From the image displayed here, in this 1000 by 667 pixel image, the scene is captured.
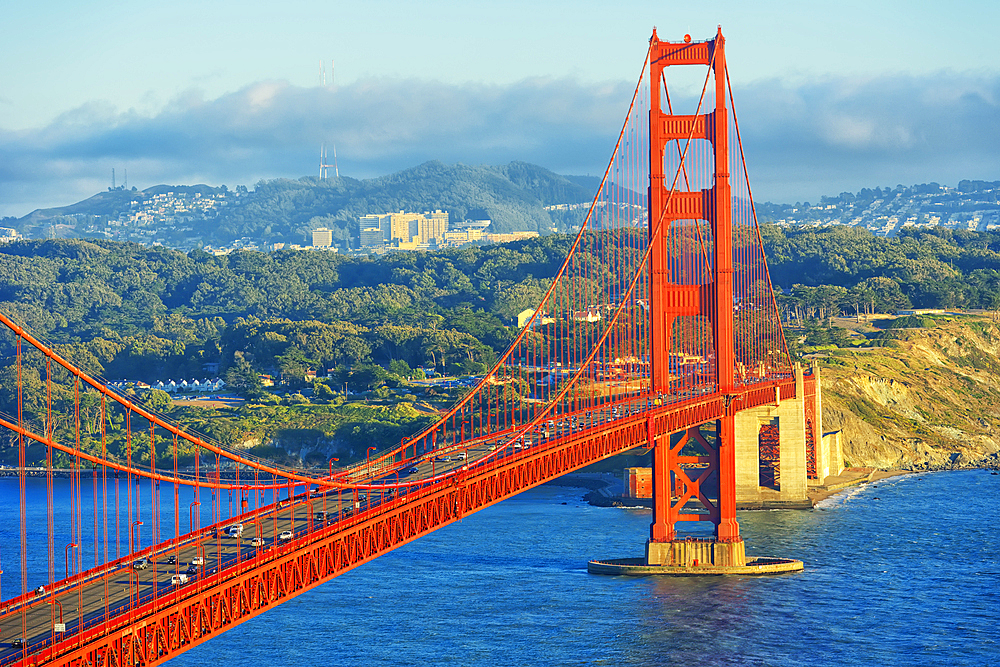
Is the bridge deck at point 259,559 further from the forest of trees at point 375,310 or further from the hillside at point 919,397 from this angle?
the forest of trees at point 375,310

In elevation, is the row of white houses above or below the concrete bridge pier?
above

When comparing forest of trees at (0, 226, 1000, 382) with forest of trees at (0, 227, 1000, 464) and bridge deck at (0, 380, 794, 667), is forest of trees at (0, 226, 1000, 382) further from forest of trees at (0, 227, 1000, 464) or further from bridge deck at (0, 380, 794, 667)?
bridge deck at (0, 380, 794, 667)

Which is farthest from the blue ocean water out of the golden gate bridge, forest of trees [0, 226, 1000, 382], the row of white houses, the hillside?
the row of white houses

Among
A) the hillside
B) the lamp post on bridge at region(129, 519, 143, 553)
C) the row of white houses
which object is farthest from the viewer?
the row of white houses

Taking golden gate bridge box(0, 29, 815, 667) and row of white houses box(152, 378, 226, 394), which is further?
row of white houses box(152, 378, 226, 394)

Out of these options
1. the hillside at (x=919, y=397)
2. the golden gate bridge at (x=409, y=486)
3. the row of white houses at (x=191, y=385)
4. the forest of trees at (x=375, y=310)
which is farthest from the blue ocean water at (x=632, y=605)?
the row of white houses at (x=191, y=385)

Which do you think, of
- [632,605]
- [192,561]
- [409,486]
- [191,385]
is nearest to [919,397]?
[632,605]
